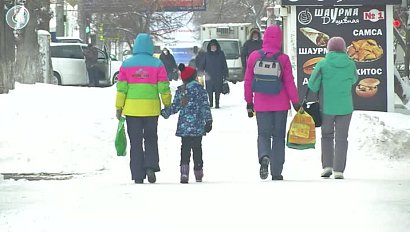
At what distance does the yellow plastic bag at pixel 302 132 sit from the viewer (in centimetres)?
1012

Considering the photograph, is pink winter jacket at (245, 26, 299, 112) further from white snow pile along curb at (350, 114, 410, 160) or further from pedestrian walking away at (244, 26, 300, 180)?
white snow pile along curb at (350, 114, 410, 160)

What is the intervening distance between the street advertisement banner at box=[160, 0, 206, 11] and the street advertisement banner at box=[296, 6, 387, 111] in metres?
35.9

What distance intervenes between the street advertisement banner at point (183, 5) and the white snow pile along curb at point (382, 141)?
3921 cm

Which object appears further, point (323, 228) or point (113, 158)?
point (113, 158)

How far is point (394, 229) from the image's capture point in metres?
6.62

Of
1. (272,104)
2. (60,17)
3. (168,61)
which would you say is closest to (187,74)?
(272,104)

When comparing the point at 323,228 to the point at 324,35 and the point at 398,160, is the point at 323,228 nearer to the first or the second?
the point at 398,160

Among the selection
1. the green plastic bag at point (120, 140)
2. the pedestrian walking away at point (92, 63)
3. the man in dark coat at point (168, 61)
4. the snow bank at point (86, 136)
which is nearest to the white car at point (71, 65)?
the pedestrian walking away at point (92, 63)

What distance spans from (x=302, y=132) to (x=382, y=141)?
3101mm

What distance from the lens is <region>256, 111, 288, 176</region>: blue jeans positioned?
9805 millimetres

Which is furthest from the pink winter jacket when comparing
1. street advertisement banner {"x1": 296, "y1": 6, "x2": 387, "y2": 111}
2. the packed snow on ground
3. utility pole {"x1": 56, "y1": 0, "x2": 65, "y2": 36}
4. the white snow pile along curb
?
utility pole {"x1": 56, "y1": 0, "x2": 65, "y2": 36}

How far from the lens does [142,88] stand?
9656 millimetres

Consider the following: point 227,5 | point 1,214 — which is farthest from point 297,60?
point 227,5

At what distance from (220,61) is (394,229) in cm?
1329
